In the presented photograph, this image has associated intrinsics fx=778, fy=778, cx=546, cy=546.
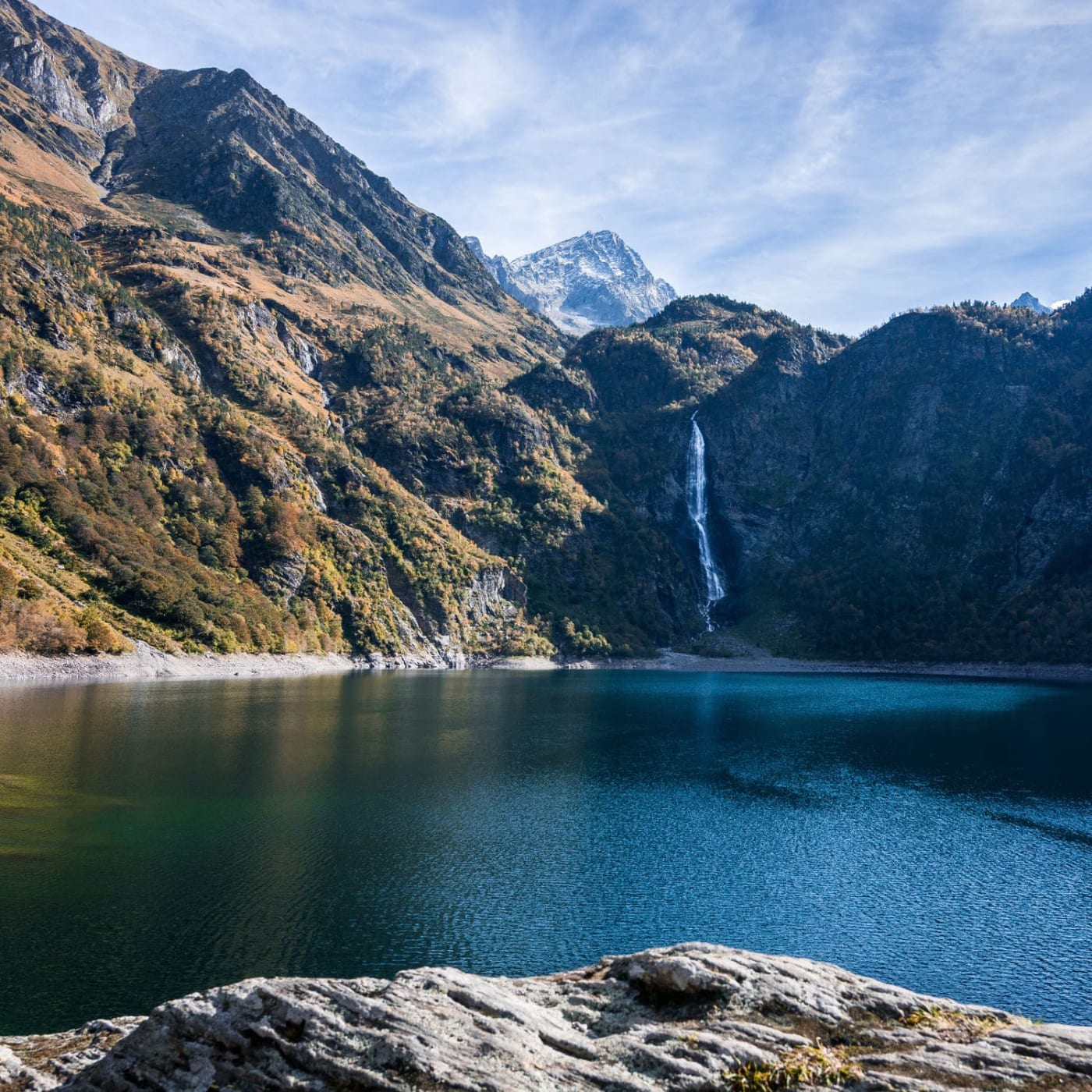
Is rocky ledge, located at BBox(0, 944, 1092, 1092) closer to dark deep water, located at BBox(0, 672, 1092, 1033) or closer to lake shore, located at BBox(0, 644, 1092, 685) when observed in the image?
dark deep water, located at BBox(0, 672, 1092, 1033)

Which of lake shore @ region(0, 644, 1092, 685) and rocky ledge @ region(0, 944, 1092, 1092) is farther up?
rocky ledge @ region(0, 944, 1092, 1092)

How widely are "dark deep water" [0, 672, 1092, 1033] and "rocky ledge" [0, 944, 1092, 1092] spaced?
12222 mm

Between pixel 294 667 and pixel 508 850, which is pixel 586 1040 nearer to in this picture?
pixel 508 850

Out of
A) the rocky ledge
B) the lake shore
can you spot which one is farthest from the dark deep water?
the lake shore

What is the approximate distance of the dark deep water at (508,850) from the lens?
28688mm

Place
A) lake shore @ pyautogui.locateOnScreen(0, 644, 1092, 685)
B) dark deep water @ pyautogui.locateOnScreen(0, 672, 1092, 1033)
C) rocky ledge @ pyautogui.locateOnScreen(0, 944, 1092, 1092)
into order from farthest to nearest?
lake shore @ pyautogui.locateOnScreen(0, 644, 1092, 685)
dark deep water @ pyautogui.locateOnScreen(0, 672, 1092, 1033)
rocky ledge @ pyautogui.locateOnScreen(0, 944, 1092, 1092)

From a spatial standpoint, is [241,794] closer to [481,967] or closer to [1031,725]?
[481,967]

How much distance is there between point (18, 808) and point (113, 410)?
14061 centimetres

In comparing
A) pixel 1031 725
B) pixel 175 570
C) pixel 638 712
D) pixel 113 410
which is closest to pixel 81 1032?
pixel 638 712

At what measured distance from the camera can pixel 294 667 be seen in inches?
5842

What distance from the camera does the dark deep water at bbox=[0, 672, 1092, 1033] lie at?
94.1 feet

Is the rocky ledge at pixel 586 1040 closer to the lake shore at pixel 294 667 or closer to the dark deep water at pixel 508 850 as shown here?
the dark deep water at pixel 508 850

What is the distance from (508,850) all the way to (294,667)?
379 ft

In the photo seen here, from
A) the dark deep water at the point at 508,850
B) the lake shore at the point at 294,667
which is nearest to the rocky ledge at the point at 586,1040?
the dark deep water at the point at 508,850
